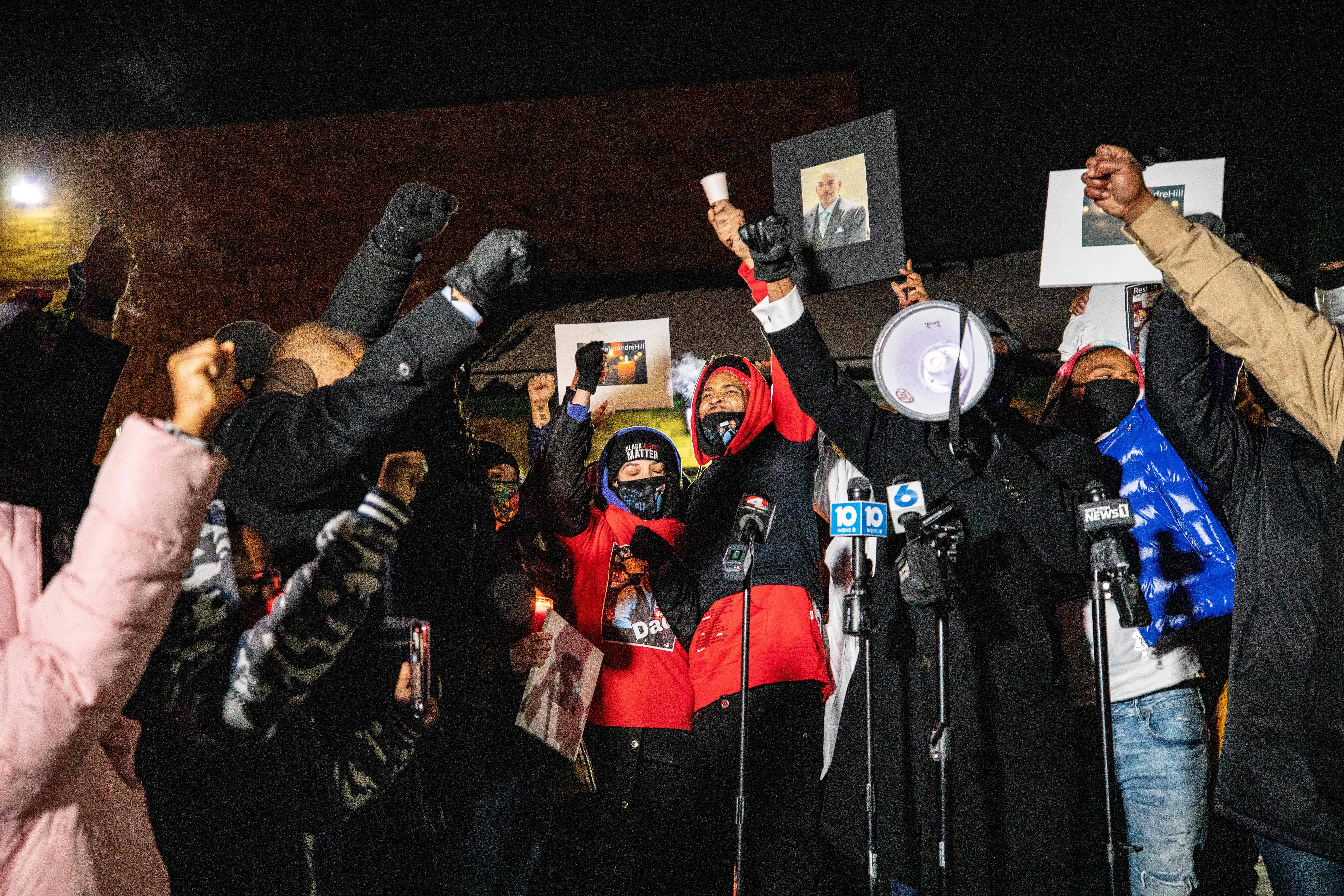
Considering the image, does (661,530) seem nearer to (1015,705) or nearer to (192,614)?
(1015,705)

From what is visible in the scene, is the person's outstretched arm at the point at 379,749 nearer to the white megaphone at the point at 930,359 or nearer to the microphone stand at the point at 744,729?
the microphone stand at the point at 744,729

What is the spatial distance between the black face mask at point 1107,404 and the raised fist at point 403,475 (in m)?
2.75

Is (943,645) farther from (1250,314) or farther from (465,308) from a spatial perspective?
(465,308)

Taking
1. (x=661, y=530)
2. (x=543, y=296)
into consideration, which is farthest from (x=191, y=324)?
(x=661, y=530)

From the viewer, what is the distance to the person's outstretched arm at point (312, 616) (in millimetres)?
1751

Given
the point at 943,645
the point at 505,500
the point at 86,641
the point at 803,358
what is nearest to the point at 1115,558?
the point at 943,645

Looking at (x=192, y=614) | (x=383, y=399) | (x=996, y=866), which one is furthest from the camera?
(x=996, y=866)

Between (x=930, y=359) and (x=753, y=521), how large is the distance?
0.78m

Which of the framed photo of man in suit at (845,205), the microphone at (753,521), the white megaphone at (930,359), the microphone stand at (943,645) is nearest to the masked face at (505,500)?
the microphone at (753,521)

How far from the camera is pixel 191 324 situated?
12.6 m

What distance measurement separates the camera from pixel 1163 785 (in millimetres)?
3092

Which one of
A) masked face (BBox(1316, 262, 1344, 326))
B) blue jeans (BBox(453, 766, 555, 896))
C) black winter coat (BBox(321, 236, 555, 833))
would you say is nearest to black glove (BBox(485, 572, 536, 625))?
black winter coat (BBox(321, 236, 555, 833))

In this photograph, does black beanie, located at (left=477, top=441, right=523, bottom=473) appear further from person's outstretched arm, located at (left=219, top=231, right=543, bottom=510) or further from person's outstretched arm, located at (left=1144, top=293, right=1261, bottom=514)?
person's outstretched arm, located at (left=1144, top=293, right=1261, bottom=514)

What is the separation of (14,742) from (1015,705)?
101 inches
